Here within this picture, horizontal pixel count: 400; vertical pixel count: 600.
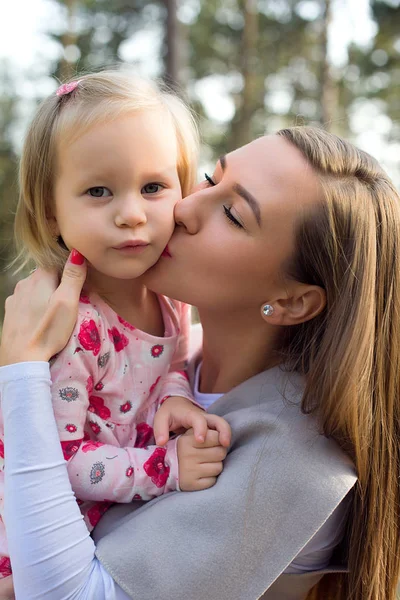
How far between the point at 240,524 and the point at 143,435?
22.0 inches

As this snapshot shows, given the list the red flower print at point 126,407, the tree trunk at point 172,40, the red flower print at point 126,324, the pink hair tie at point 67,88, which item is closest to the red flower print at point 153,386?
the red flower print at point 126,407

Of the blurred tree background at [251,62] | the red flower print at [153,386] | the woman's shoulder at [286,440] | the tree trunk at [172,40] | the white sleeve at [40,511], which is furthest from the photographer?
the blurred tree background at [251,62]

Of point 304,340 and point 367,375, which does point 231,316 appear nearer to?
point 304,340

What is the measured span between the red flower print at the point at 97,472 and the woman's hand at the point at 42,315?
1.15 feet

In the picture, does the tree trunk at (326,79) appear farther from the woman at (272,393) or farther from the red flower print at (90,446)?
the red flower print at (90,446)

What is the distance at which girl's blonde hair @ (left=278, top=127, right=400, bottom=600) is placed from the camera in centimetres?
191

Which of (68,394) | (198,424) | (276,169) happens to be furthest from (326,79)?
(68,394)

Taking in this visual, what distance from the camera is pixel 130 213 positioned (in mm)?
1925

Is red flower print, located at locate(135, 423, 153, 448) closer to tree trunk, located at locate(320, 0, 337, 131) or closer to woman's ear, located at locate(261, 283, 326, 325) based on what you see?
woman's ear, located at locate(261, 283, 326, 325)

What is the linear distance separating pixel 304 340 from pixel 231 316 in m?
0.26

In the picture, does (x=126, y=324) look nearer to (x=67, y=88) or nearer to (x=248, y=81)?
(x=67, y=88)

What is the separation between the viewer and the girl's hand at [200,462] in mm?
1896

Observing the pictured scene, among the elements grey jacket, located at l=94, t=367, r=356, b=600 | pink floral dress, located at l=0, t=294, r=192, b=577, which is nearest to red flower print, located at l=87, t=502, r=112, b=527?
pink floral dress, located at l=0, t=294, r=192, b=577

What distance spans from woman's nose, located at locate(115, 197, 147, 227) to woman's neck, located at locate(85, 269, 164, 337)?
0.25 metres
